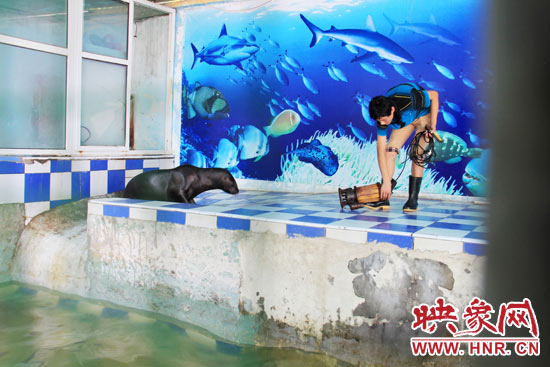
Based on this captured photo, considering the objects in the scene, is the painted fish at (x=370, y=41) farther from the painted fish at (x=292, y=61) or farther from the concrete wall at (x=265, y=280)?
the concrete wall at (x=265, y=280)

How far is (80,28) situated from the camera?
4.59 meters

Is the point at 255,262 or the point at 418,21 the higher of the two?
the point at 418,21

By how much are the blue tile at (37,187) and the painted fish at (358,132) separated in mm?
2875

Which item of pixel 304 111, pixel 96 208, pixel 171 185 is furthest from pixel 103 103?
pixel 304 111

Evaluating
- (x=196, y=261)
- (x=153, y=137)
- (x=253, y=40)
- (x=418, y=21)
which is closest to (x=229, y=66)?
(x=253, y=40)

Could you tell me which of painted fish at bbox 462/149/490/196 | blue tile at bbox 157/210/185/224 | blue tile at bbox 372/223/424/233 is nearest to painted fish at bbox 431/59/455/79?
painted fish at bbox 462/149/490/196

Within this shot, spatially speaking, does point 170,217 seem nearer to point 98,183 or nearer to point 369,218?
point 369,218

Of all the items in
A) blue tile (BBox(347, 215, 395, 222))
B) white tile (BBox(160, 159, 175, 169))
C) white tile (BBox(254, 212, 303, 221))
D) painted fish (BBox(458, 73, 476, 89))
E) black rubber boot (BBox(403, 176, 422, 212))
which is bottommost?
white tile (BBox(254, 212, 303, 221))

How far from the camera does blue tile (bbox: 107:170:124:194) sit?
495 cm

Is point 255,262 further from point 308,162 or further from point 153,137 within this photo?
point 153,137

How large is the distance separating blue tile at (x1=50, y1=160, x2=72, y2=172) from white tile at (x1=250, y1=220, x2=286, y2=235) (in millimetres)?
2309

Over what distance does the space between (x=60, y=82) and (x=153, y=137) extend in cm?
153

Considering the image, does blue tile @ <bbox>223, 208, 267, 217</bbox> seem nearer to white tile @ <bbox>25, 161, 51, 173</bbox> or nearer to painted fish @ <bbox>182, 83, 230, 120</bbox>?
white tile @ <bbox>25, 161, 51, 173</bbox>

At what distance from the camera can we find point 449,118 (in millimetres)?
4469
